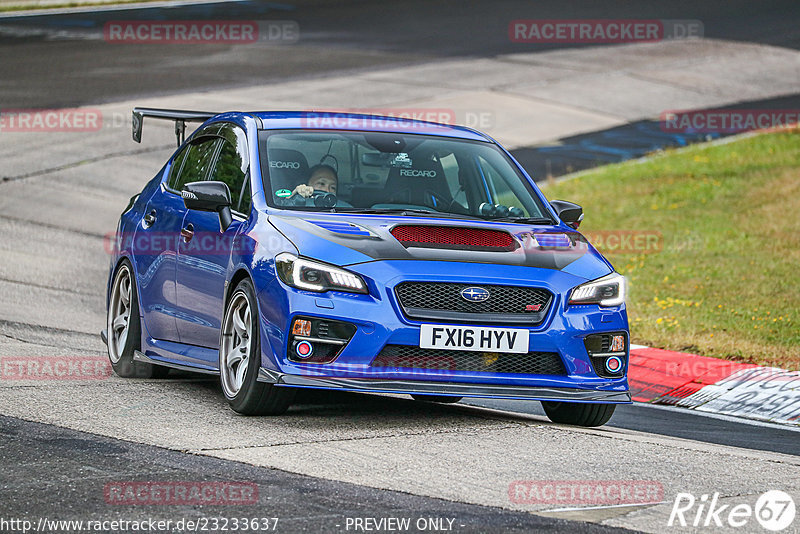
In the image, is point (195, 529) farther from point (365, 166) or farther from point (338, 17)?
point (338, 17)

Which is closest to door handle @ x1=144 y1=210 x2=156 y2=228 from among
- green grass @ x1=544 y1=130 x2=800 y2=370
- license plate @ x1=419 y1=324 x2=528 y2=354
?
license plate @ x1=419 y1=324 x2=528 y2=354

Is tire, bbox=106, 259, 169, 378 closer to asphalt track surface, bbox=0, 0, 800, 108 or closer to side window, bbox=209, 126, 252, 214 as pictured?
side window, bbox=209, 126, 252, 214

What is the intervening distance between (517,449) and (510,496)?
1.08 meters

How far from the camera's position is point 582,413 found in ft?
26.3

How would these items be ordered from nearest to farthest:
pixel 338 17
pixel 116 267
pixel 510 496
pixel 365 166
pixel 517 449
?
pixel 510 496, pixel 517 449, pixel 365 166, pixel 116 267, pixel 338 17

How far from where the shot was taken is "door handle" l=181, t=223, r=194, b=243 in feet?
27.7

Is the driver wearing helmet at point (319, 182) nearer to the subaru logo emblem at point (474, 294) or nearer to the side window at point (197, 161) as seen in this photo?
the side window at point (197, 161)

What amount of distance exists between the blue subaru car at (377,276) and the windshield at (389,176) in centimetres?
1

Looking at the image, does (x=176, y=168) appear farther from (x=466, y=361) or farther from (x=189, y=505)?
(x=189, y=505)

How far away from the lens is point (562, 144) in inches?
907

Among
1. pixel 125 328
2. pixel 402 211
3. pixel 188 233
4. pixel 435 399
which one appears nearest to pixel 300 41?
pixel 125 328

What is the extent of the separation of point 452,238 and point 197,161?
2.41 m

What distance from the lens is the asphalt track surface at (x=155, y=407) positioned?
5539 mm

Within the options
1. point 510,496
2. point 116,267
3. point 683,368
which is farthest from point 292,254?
point 683,368
